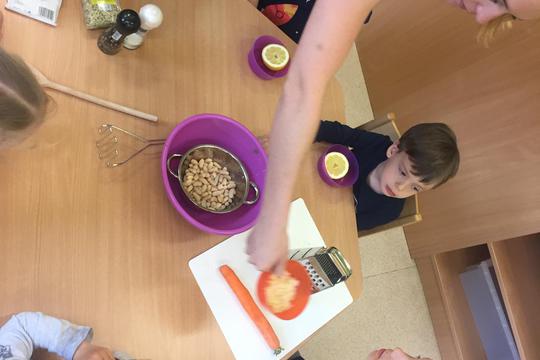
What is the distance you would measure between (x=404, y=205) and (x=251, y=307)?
0.55 meters

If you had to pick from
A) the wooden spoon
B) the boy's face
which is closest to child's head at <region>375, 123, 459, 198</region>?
the boy's face

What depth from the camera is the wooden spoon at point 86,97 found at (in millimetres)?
820

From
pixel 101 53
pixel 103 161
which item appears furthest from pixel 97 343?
pixel 101 53

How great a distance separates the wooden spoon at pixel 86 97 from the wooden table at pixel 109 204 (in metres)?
0.01

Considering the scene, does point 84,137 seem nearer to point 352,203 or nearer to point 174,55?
point 174,55

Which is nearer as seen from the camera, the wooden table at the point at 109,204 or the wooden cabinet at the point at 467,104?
the wooden table at the point at 109,204

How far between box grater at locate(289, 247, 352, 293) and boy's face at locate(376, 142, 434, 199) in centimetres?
36

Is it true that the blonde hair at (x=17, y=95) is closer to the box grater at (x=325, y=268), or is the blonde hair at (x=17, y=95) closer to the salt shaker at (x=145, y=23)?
the salt shaker at (x=145, y=23)

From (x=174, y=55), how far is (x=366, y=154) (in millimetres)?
593

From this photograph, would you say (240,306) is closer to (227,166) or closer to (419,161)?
(227,166)

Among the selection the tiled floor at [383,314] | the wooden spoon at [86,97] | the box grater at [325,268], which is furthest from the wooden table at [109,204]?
the tiled floor at [383,314]

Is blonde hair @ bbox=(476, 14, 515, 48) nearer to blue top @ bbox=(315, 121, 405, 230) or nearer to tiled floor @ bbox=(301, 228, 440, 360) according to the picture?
blue top @ bbox=(315, 121, 405, 230)

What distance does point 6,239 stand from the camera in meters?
0.74

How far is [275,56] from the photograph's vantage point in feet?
3.42
